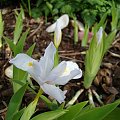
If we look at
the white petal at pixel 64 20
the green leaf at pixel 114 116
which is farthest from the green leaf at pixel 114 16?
the green leaf at pixel 114 116

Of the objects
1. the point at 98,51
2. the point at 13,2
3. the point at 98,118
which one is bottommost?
the point at 98,118

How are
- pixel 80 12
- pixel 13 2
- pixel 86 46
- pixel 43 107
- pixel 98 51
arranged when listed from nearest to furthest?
pixel 98 51
pixel 43 107
pixel 86 46
pixel 80 12
pixel 13 2

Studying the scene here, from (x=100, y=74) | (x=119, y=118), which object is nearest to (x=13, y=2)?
(x=100, y=74)

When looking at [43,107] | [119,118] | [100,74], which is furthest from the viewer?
[100,74]

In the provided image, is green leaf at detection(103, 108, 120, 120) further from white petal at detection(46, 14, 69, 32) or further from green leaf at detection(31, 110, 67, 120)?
white petal at detection(46, 14, 69, 32)

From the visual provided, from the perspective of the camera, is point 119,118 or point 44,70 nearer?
point 44,70

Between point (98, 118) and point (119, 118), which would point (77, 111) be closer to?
point (98, 118)

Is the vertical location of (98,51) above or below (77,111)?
above

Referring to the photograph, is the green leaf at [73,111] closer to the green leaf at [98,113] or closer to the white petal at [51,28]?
the green leaf at [98,113]

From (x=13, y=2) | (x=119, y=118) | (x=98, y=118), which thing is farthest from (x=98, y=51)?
(x=13, y=2)
